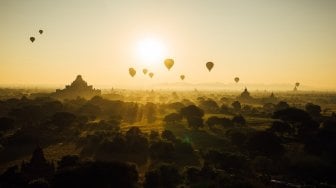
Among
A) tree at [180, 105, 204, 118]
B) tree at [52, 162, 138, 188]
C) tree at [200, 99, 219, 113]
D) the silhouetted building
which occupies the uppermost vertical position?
tree at [180, 105, 204, 118]

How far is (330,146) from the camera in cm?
7638

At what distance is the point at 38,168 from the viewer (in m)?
63.6

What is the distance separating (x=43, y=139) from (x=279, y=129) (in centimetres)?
5910

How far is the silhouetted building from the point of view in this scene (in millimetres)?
60281

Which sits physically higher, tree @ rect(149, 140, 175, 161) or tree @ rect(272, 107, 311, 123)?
tree @ rect(272, 107, 311, 123)

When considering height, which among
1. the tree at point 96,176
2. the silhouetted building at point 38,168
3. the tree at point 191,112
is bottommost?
the silhouetted building at point 38,168

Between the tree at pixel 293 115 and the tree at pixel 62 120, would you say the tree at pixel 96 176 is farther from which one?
the tree at pixel 293 115

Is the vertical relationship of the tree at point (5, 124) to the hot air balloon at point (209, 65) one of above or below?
below

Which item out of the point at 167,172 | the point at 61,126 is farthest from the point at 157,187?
the point at 61,126

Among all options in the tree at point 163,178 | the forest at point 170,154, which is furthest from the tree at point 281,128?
the tree at point 163,178

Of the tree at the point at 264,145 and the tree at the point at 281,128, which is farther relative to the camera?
the tree at the point at 281,128

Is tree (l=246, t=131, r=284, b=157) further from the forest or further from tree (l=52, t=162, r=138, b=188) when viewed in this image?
tree (l=52, t=162, r=138, b=188)

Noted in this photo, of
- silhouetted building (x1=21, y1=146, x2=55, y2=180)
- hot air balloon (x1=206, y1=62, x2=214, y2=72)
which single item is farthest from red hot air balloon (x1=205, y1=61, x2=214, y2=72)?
silhouetted building (x1=21, y1=146, x2=55, y2=180)

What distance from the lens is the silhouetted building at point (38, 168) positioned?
198 ft
